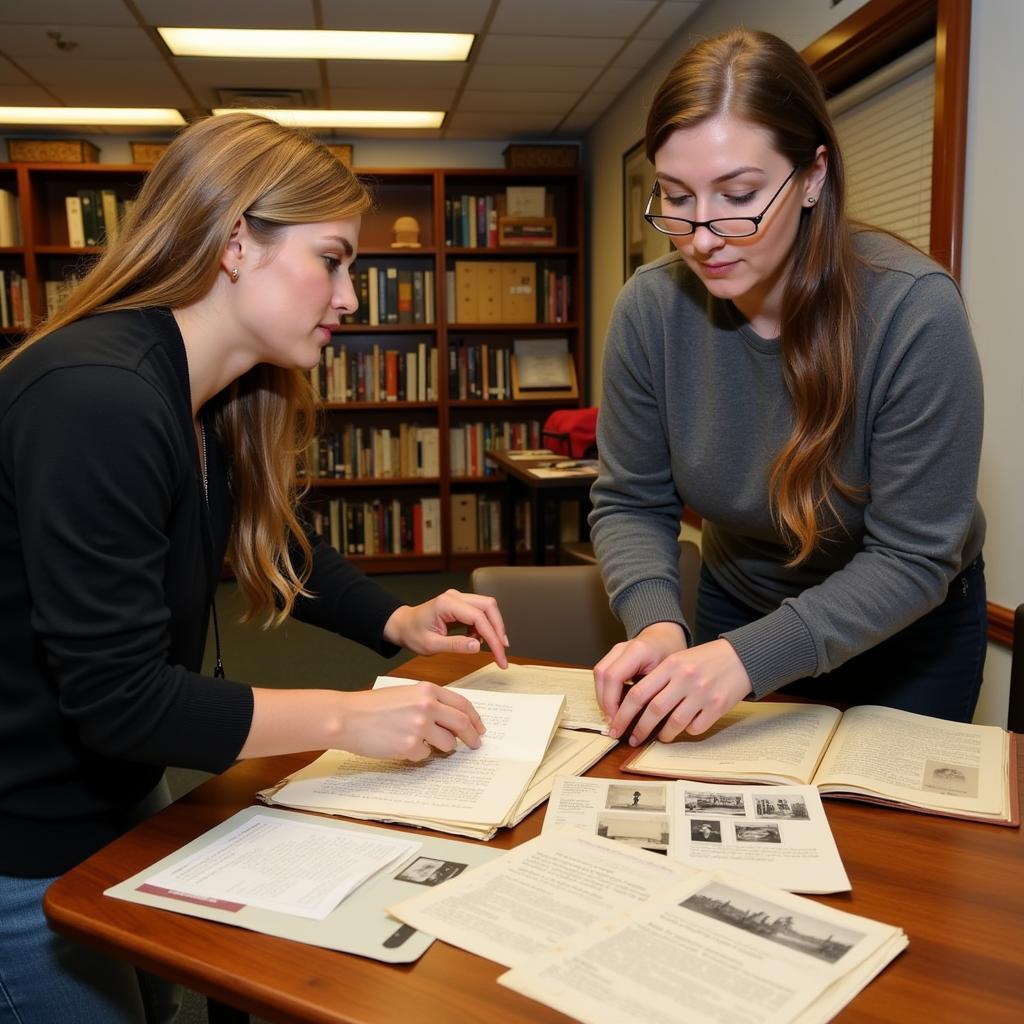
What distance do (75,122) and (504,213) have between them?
2.41m

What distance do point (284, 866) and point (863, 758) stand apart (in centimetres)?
62

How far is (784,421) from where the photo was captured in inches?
51.1

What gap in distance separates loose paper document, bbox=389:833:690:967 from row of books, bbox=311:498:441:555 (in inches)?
193

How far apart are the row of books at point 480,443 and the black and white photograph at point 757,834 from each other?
4868mm

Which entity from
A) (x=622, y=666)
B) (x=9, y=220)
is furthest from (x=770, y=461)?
(x=9, y=220)

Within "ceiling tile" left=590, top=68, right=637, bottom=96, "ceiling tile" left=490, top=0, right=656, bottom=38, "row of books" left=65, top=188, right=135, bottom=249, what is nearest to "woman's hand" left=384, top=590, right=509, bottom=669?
"ceiling tile" left=490, top=0, right=656, bottom=38

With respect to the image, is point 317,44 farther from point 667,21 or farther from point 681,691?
point 681,691

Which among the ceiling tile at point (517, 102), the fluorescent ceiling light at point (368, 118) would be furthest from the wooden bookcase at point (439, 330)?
the ceiling tile at point (517, 102)

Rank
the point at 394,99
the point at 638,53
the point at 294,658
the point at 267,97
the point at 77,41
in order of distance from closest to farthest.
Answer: the point at 77,41, the point at 294,658, the point at 638,53, the point at 267,97, the point at 394,99

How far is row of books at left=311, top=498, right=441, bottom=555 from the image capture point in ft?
18.7

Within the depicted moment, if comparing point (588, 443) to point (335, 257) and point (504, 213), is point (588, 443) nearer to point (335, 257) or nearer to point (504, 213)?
point (504, 213)

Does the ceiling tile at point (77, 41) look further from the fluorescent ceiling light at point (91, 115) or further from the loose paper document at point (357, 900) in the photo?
the loose paper document at point (357, 900)

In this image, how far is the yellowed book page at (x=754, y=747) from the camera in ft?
3.33

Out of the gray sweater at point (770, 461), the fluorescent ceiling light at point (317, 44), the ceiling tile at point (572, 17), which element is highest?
the ceiling tile at point (572, 17)
